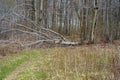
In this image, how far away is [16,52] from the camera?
16.2 meters

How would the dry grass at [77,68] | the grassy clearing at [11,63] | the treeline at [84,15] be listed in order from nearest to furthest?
the dry grass at [77,68]
the grassy clearing at [11,63]
the treeline at [84,15]

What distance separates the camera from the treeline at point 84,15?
66.4 ft

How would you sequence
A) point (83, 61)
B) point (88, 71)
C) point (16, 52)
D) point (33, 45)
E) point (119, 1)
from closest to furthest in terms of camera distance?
point (88, 71)
point (83, 61)
point (16, 52)
point (33, 45)
point (119, 1)

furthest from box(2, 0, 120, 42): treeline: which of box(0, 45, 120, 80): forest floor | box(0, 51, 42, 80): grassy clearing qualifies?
box(0, 45, 120, 80): forest floor

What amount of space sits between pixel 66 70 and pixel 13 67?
149 inches

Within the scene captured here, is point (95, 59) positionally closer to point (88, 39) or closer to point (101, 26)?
point (88, 39)

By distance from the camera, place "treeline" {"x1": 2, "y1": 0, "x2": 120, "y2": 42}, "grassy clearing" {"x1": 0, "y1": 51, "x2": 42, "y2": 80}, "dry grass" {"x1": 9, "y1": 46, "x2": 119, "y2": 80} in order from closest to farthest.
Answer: "dry grass" {"x1": 9, "y1": 46, "x2": 119, "y2": 80} < "grassy clearing" {"x1": 0, "y1": 51, "x2": 42, "y2": 80} < "treeline" {"x1": 2, "y1": 0, "x2": 120, "y2": 42}

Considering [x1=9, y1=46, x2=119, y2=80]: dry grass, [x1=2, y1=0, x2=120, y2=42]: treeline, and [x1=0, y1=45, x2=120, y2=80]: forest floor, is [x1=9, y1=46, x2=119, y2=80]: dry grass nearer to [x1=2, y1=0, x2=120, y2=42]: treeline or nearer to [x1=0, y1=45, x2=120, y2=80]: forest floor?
[x1=0, y1=45, x2=120, y2=80]: forest floor

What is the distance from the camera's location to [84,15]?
20.7 metres

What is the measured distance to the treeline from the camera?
20.2m

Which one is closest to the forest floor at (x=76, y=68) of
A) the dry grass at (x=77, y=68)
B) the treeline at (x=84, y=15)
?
the dry grass at (x=77, y=68)

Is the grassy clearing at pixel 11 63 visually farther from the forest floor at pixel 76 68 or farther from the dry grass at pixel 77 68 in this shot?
the dry grass at pixel 77 68

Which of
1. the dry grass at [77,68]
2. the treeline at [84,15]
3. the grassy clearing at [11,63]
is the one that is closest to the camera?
the dry grass at [77,68]

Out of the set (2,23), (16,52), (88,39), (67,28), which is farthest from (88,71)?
(67,28)
